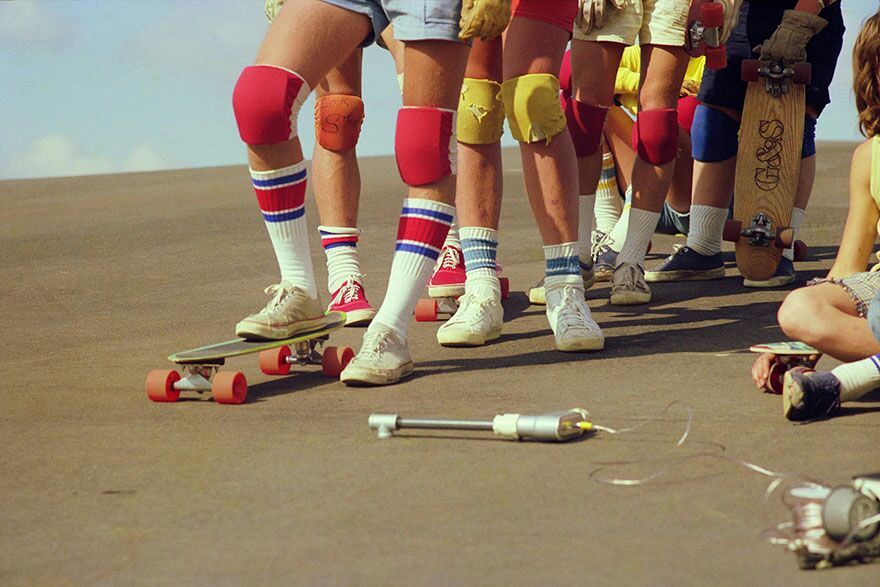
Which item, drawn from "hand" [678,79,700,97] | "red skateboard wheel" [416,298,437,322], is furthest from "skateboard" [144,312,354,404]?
"hand" [678,79,700,97]

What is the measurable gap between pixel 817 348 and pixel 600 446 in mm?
888

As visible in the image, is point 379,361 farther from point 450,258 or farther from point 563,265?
point 450,258

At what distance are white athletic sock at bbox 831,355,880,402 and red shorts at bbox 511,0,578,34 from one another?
5.48 feet

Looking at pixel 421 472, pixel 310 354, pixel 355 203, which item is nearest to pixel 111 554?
pixel 421 472

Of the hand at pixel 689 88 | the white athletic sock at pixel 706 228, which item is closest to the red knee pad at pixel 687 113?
the hand at pixel 689 88

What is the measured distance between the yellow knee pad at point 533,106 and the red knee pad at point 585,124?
0.95 m

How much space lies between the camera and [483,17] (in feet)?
12.5

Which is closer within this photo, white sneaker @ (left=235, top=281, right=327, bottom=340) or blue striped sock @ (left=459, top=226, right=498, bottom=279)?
white sneaker @ (left=235, top=281, right=327, bottom=340)

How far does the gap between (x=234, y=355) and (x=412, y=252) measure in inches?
25.8

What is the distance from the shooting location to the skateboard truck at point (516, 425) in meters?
3.12

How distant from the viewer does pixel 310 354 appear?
4.29 meters

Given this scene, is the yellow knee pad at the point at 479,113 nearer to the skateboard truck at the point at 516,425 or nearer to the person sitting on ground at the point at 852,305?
the person sitting on ground at the point at 852,305

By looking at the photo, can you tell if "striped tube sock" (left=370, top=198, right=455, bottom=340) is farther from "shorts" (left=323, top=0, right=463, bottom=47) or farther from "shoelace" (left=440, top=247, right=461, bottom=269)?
"shoelace" (left=440, top=247, right=461, bottom=269)

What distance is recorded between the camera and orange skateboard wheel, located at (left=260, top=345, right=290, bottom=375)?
164 inches
